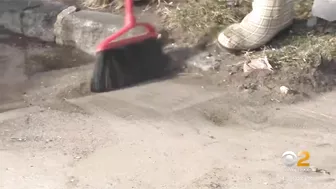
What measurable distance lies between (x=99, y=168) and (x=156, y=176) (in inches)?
9.4

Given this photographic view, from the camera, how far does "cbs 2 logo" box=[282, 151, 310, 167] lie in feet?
8.70

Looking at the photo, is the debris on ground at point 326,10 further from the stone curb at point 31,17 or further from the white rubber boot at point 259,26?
the stone curb at point 31,17

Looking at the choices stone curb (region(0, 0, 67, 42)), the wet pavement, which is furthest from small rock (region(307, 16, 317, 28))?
stone curb (region(0, 0, 67, 42))

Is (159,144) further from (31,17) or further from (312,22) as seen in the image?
(31,17)

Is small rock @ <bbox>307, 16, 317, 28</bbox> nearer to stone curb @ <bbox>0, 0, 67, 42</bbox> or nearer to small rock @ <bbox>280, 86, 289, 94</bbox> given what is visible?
small rock @ <bbox>280, 86, 289, 94</bbox>

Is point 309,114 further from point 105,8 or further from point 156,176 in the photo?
point 105,8

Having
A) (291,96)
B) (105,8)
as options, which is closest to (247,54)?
(291,96)

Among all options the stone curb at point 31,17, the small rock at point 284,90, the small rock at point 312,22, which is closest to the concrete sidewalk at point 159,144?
the small rock at point 284,90

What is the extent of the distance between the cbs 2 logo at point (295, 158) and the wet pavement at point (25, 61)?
1.38 metres

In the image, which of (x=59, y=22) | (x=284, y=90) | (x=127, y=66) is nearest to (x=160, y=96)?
(x=127, y=66)

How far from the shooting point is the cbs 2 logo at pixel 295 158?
2650 mm

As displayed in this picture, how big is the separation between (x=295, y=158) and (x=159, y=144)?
1.90ft

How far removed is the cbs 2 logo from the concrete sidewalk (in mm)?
26

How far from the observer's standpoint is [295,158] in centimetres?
269
